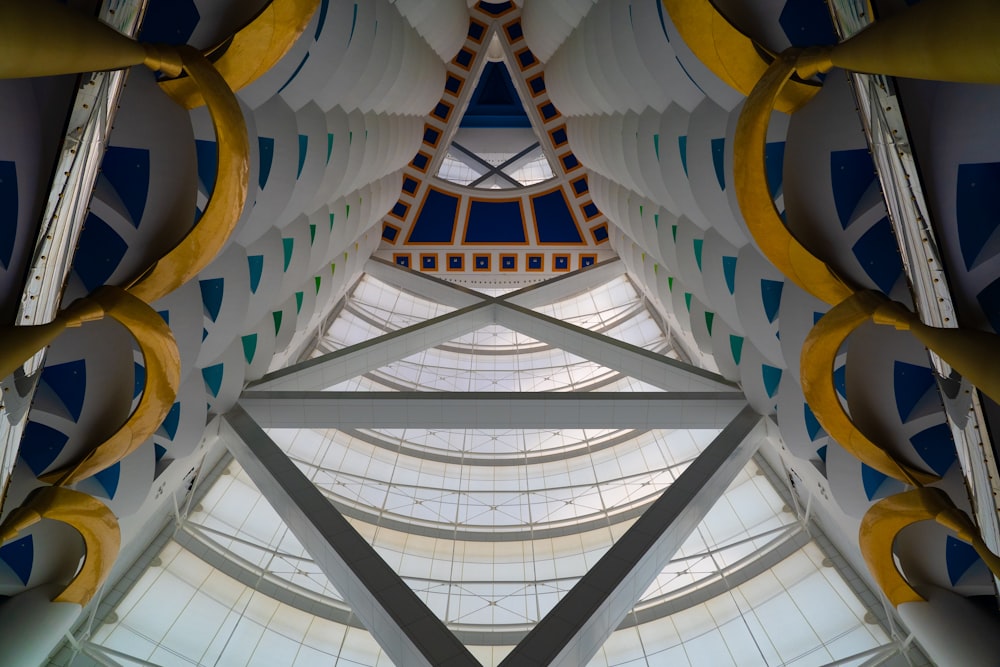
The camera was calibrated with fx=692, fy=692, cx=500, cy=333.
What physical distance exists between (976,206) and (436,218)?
24637mm

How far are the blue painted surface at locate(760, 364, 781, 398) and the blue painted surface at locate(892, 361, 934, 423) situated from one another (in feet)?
18.3

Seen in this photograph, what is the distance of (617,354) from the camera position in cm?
1698

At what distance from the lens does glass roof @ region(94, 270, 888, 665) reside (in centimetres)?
1756

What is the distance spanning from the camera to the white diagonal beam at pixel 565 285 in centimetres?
2409

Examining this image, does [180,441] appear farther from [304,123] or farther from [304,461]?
Result: [304,461]

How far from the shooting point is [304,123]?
11.9m

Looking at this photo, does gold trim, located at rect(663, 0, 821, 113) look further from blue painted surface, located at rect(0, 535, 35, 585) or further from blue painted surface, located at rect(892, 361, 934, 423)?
blue painted surface, located at rect(0, 535, 35, 585)

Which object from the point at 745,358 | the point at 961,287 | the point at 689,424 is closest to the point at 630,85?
the point at 745,358

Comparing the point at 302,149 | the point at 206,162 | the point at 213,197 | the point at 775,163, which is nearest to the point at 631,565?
the point at 775,163

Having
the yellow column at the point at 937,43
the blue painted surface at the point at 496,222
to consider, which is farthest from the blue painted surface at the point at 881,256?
the blue painted surface at the point at 496,222

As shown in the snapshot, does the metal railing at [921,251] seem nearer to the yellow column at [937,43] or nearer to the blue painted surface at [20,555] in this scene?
the yellow column at [937,43]

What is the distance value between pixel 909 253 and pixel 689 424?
959 centimetres

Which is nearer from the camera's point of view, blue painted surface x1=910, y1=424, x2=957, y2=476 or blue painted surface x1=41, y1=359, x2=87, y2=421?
blue painted surface x1=910, y1=424, x2=957, y2=476

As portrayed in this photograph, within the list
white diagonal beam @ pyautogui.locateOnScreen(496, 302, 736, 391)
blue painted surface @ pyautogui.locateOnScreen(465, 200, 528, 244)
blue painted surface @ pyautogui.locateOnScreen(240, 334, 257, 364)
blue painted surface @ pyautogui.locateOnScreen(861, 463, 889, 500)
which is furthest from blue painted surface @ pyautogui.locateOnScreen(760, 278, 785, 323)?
blue painted surface @ pyautogui.locateOnScreen(465, 200, 528, 244)
